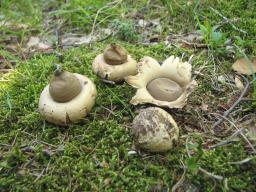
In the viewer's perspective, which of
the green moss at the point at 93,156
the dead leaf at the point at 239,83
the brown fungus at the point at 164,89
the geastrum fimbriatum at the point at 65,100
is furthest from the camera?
the dead leaf at the point at 239,83

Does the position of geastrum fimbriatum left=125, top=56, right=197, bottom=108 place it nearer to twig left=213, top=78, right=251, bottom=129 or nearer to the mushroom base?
the mushroom base

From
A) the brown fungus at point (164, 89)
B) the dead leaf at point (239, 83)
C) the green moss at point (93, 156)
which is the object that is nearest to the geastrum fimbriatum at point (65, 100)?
the green moss at point (93, 156)

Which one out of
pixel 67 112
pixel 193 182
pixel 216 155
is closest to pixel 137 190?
pixel 193 182

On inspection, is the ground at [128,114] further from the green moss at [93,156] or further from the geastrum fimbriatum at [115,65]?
the geastrum fimbriatum at [115,65]

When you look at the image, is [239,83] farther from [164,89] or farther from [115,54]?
[115,54]

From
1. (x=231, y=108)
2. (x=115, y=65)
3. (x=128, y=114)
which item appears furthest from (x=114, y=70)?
(x=231, y=108)

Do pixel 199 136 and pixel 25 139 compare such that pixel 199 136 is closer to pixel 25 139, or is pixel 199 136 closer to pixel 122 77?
pixel 122 77
